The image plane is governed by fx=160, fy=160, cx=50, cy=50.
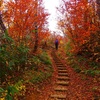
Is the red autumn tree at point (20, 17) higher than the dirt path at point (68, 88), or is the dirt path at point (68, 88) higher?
the red autumn tree at point (20, 17)

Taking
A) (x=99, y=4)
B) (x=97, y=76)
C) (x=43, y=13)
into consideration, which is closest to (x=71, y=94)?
(x=97, y=76)

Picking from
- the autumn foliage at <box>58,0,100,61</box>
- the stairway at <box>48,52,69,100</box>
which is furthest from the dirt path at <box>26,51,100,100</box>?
the autumn foliage at <box>58,0,100,61</box>

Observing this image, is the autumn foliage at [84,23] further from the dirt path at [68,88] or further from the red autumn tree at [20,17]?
the red autumn tree at [20,17]

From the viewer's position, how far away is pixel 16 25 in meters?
9.70

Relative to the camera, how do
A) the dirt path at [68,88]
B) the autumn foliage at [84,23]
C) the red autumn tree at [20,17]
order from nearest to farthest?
the dirt path at [68,88]
the red autumn tree at [20,17]
the autumn foliage at [84,23]

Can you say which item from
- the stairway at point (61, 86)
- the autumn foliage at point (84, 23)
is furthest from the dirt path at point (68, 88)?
the autumn foliage at point (84, 23)

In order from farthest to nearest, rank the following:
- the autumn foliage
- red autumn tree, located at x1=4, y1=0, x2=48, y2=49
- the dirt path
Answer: the autumn foliage
red autumn tree, located at x1=4, y1=0, x2=48, y2=49
the dirt path

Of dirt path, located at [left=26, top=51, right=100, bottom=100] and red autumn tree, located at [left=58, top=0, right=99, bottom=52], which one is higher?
red autumn tree, located at [left=58, top=0, right=99, bottom=52]

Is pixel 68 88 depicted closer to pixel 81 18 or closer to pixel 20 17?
pixel 20 17

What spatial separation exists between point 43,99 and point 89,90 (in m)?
2.32

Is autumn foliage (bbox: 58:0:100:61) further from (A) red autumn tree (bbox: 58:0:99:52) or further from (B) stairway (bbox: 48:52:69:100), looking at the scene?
(B) stairway (bbox: 48:52:69:100)

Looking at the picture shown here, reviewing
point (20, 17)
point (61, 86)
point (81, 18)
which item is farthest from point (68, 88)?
point (81, 18)

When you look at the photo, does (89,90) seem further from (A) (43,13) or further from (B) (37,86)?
(A) (43,13)

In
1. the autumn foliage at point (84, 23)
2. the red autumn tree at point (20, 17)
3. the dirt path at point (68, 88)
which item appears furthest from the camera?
the autumn foliage at point (84, 23)
